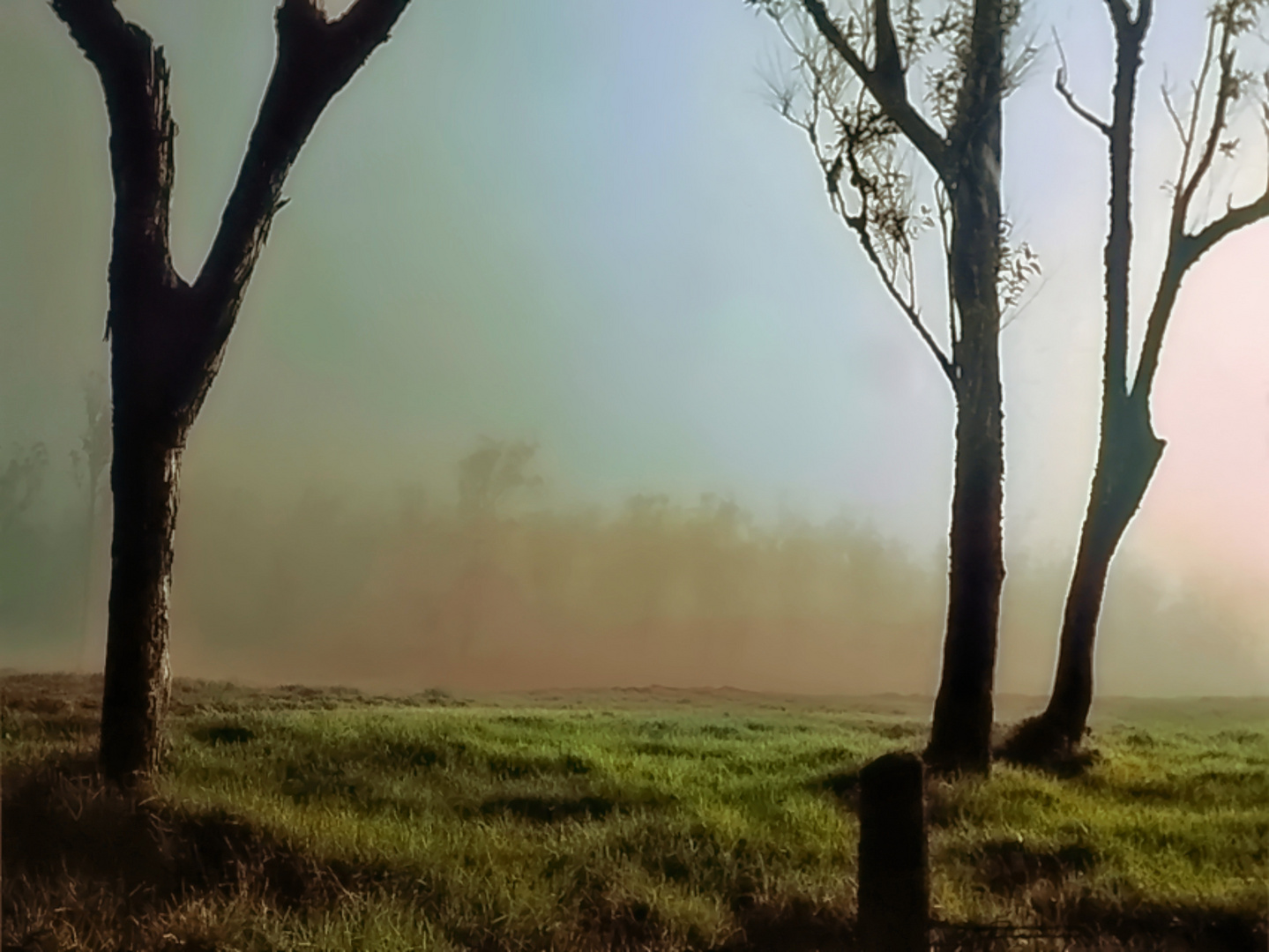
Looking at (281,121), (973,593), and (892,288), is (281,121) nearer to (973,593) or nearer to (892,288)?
(892,288)

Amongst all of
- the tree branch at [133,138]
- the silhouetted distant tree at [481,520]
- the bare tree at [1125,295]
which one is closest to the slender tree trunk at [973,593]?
the bare tree at [1125,295]

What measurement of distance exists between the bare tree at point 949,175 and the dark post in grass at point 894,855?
2.28ft

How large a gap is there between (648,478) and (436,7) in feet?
3.94

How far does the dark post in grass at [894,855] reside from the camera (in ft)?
5.53

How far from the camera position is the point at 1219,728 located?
226cm

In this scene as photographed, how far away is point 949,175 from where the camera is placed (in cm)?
255

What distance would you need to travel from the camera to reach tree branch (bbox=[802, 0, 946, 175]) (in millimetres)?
2570

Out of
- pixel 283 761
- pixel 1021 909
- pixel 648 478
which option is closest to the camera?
pixel 1021 909

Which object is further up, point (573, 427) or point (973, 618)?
point (573, 427)

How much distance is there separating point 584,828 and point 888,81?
6.14 ft

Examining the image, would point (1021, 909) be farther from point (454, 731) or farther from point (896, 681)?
point (454, 731)

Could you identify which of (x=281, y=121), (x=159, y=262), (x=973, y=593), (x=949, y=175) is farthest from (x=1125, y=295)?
(x=159, y=262)

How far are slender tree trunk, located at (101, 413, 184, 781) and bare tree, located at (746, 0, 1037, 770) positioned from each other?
164cm

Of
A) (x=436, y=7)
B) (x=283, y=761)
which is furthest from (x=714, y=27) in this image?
(x=283, y=761)
